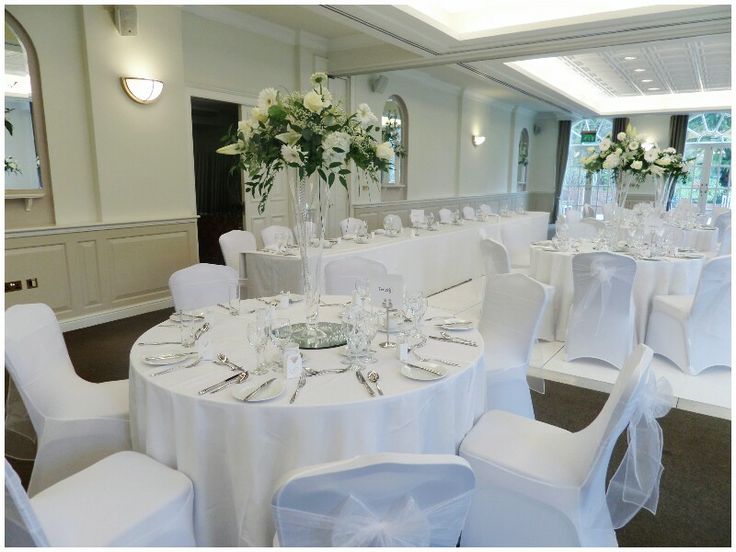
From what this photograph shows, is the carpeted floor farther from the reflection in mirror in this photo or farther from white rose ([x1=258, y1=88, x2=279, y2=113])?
white rose ([x1=258, y1=88, x2=279, y2=113])

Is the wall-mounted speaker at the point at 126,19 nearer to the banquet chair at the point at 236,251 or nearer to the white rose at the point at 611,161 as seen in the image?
the banquet chair at the point at 236,251

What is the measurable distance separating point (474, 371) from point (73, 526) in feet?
4.78

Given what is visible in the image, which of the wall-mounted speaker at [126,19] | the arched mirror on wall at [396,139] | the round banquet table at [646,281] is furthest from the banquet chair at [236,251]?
the arched mirror on wall at [396,139]

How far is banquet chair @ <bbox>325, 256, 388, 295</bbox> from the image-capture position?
348 cm

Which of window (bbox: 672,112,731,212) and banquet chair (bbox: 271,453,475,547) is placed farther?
window (bbox: 672,112,731,212)

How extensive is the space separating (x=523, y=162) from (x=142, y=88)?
11179 millimetres

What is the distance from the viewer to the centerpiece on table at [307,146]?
2.15 metres

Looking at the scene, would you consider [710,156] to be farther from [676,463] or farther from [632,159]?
[676,463]

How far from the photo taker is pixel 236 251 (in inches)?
201

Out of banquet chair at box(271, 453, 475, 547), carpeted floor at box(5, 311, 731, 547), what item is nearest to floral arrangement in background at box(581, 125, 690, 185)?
carpeted floor at box(5, 311, 731, 547)

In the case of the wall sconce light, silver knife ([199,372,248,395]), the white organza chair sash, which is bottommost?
the white organza chair sash

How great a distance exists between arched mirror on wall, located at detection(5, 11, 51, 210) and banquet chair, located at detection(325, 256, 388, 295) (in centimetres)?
313

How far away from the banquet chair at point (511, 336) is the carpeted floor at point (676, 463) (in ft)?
1.90

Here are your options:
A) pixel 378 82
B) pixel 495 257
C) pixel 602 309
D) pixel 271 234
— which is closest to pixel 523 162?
pixel 378 82
